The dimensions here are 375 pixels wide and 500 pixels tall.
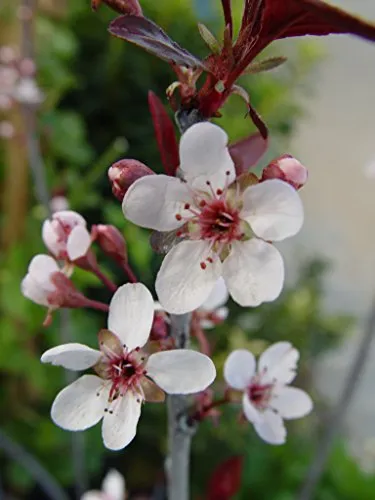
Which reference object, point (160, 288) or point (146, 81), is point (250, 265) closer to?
point (160, 288)

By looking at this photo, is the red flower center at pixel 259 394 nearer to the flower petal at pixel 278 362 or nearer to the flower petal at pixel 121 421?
the flower petal at pixel 278 362

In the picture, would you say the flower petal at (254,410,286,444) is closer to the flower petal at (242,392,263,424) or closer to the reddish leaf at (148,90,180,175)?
the flower petal at (242,392,263,424)

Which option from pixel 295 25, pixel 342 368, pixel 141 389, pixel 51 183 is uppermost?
pixel 295 25

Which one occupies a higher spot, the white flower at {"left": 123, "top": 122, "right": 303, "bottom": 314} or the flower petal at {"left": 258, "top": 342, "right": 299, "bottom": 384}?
the white flower at {"left": 123, "top": 122, "right": 303, "bottom": 314}

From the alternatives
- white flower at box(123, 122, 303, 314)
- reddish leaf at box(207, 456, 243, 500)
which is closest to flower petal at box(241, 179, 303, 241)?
white flower at box(123, 122, 303, 314)

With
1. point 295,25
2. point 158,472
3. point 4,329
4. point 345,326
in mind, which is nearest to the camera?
point 295,25

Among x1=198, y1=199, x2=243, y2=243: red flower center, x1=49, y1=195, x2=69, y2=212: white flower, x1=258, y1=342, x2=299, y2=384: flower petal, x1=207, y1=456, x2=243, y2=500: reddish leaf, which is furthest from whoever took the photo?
x1=49, y1=195, x2=69, y2=212: white flower

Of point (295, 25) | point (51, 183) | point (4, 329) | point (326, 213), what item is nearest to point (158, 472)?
point (4, 329)
